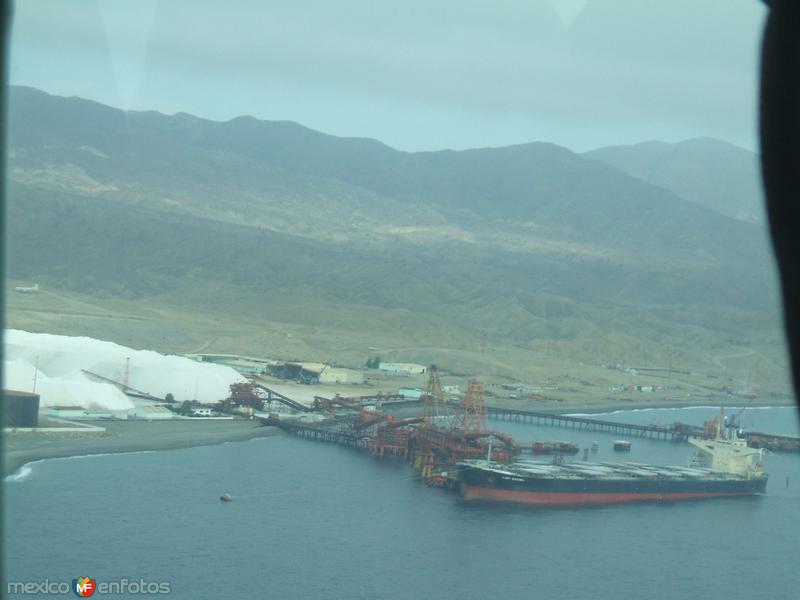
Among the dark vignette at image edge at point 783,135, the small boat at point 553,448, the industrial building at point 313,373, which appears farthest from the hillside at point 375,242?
the dark vignette at image edge at point 783,135

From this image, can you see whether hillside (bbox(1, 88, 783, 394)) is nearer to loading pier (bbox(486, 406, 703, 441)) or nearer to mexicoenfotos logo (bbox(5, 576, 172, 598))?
loading pier (bbox(486, 406, 703, 441))

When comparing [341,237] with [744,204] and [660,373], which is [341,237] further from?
[744,204]

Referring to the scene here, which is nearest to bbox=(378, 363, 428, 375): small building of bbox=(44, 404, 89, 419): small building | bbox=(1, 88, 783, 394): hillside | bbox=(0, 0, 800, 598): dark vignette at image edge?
bbox=(1, 88, 783, 394): hillside

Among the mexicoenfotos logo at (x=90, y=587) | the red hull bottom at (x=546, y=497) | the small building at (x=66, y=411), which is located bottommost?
the mexicoenfotos logo at (x=90, y=587)

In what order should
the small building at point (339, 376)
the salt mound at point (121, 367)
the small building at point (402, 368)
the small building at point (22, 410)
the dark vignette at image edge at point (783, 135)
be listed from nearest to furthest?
1. the dark vignette at image edge at point (783, 135)
2. the small building at point (22, 410)
3. the salt mound at point (121, 367)
4. the small building at point (339, 376)
5. the small building at point (402, 368)

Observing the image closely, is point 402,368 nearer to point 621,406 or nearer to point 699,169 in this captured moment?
point 621,406

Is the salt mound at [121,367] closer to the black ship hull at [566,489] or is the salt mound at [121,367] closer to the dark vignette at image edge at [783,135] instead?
the black ship hull at [566,489]
